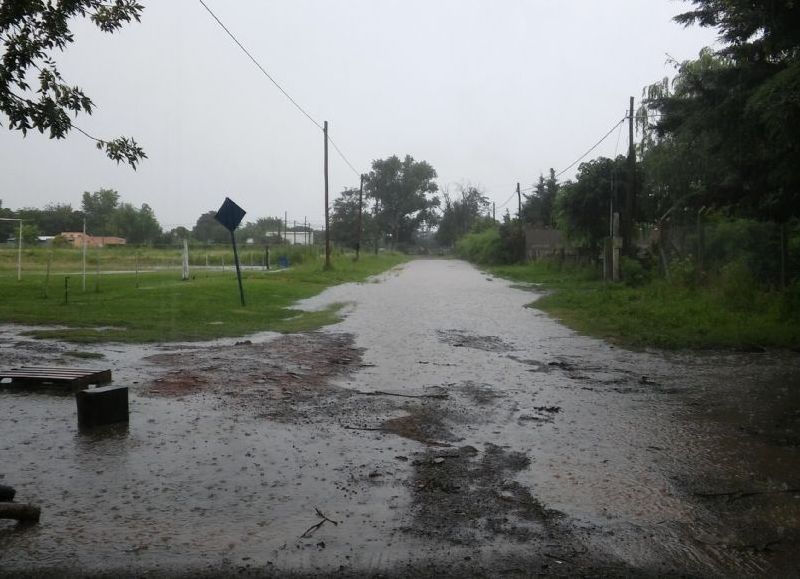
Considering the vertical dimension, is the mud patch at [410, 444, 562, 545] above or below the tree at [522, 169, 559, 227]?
below

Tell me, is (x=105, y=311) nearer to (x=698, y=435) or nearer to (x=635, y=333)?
(x=635, y=333)

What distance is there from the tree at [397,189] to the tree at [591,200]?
317ft

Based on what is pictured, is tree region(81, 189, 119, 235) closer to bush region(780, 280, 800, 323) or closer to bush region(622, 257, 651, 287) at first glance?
bush region(622, 257, 651, 287)

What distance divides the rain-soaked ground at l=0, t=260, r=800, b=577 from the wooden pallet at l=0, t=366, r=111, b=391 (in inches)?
11.3

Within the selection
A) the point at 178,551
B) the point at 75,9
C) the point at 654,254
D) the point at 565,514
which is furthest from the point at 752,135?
the point at 654,254

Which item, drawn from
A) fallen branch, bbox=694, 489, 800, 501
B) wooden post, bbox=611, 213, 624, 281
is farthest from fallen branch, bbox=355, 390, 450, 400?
wooden post, bbox=611, 213, 624, 281

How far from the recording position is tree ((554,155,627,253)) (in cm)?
3362

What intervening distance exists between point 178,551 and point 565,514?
8.23 feet

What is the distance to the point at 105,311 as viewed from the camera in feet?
56.2

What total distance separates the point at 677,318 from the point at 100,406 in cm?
1249

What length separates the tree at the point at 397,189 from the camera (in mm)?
132500

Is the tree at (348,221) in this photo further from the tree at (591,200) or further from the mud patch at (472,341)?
the mud patch at (472,341)

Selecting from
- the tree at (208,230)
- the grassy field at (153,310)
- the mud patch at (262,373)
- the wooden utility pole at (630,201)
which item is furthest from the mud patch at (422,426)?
the tree at (208,230)

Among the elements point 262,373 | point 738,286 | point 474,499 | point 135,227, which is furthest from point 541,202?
point 474,499
